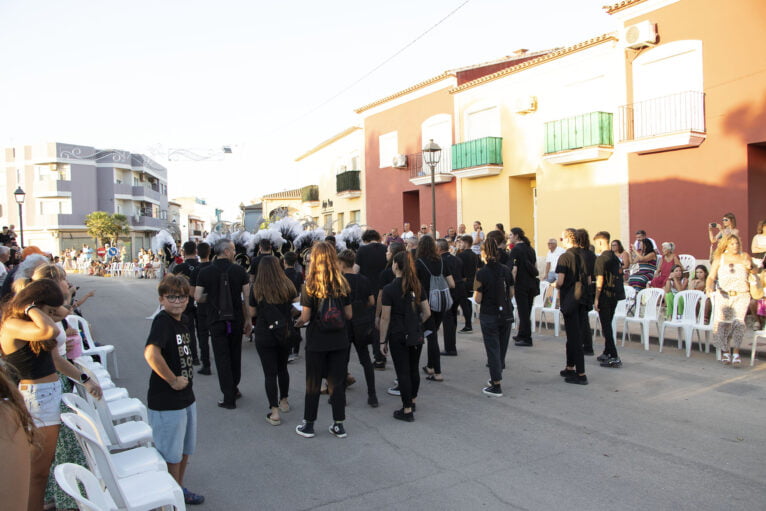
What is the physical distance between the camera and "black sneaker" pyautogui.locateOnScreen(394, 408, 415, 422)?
562 centimetres

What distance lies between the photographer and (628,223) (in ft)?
51.1

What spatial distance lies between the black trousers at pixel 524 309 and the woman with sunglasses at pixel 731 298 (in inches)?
104

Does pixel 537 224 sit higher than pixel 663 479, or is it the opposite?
pixel 537 224

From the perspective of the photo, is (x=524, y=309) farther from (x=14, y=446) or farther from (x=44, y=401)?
(x=14, y=446)

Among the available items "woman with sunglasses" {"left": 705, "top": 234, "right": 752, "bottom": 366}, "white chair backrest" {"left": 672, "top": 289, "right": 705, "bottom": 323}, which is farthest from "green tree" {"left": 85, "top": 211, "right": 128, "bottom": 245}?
"woman with sunglasses" {"left": 705, "top": 234, "right": 752, "bottom": 366}

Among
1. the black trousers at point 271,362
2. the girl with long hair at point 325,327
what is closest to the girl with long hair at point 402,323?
the girl with long hair at point 325,327

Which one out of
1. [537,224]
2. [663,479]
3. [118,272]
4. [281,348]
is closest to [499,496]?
[663,479]

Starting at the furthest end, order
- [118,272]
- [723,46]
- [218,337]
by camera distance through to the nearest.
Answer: [118,272] < [723,46] < [218,337]

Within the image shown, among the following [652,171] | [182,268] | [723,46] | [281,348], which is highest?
[723,46]

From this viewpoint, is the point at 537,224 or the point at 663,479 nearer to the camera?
the point at 663,479

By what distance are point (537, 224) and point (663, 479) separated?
15322mm

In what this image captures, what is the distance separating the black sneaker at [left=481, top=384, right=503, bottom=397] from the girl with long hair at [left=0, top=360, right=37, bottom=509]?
17.1 ft

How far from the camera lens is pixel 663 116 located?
46.9 feet

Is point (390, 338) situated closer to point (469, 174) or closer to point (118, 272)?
point (469, 174)
